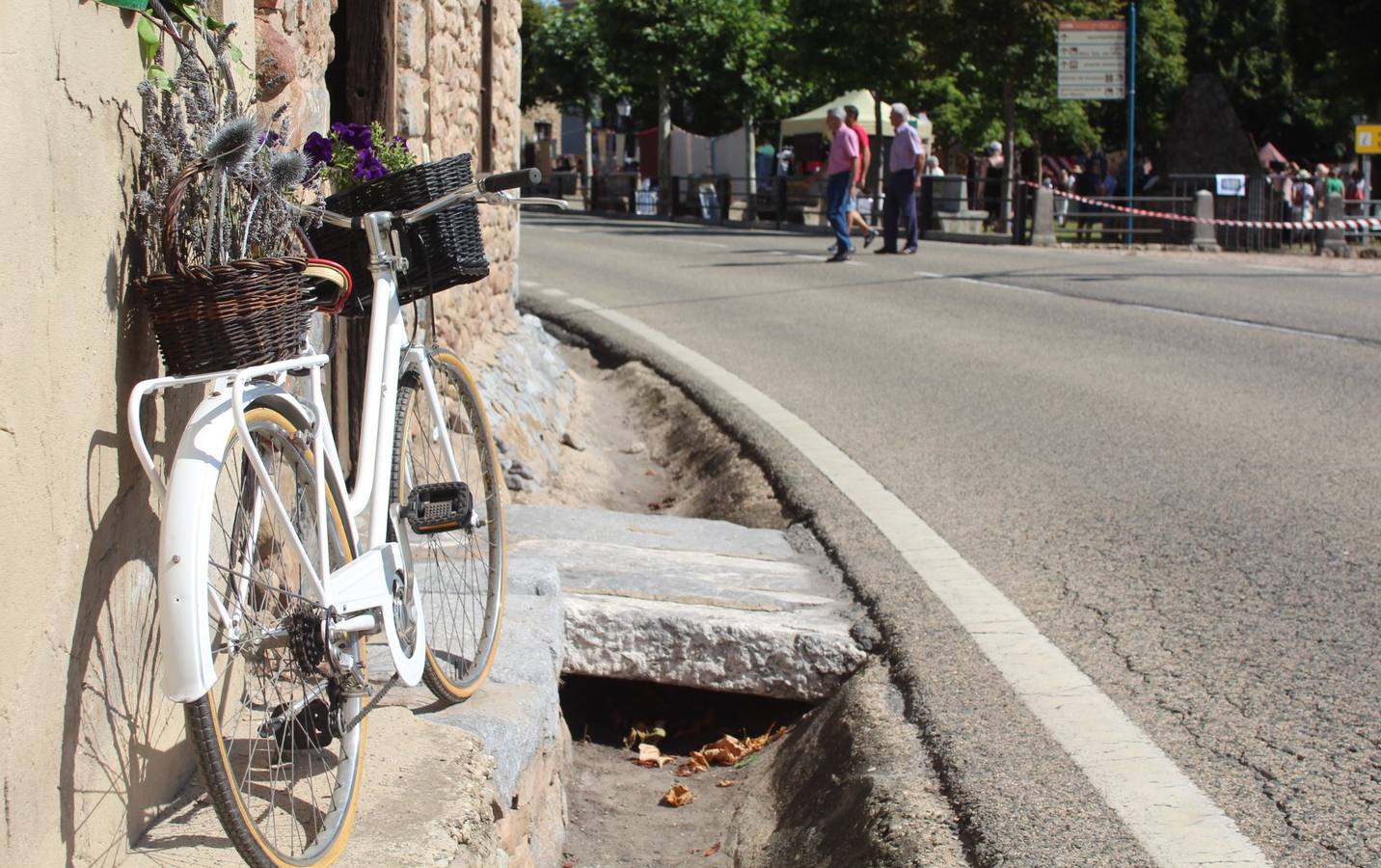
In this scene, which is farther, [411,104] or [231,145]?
[411,104]

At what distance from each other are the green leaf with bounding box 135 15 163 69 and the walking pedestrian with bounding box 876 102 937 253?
659 inches

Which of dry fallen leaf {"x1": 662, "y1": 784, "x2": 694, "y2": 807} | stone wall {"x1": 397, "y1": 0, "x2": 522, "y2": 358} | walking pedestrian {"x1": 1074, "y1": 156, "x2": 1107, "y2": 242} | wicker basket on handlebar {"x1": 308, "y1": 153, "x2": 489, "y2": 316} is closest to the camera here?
wicker basket on handlebar {"x1": 308, "y1": 153, "x2": 489, "y2": 316}

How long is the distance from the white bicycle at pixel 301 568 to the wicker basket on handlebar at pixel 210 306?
0.04m

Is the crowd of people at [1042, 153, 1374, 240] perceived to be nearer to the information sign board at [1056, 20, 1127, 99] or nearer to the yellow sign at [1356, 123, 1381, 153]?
the yellow sign at [1356, 123, 1381, 153]

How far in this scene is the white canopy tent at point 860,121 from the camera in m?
33.5

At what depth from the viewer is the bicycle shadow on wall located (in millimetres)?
2326

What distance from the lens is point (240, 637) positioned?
8.10 ft

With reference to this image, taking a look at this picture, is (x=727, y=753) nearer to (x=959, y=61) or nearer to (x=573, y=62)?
(x=959, y=61)

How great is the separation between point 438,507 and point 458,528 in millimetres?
89

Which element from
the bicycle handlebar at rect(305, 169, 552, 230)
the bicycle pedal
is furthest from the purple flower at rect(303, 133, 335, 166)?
the bicycle pedal

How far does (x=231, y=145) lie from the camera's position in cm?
251

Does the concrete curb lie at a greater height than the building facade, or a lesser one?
lesser

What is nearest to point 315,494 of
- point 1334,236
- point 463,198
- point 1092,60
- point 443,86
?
point 463,198

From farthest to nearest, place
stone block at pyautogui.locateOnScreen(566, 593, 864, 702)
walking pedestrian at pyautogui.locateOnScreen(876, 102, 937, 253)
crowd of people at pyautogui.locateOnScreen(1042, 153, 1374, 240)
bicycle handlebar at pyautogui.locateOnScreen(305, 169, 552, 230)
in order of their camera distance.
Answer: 1. crowd of people at pyautogui.locateOnScreen(1042, 153, 1374, 240)
2. walking pedestrian at pyautogui.locateOnScreen(876, 102, 937, 253)
3. stone block at pyautogui.locateOnScreen(566, 593, 864, 702)
4. bicycle handlebar at pyautogui.locateOnScreen(305, 169, 552, 230)
